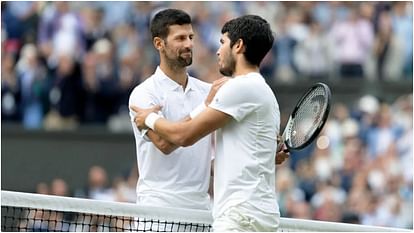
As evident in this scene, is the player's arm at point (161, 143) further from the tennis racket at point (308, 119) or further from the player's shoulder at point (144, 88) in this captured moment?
the tennis racket at point (308, 119)

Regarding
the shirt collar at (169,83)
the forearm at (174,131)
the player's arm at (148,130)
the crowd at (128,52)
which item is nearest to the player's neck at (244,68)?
the forearm at (174,131)

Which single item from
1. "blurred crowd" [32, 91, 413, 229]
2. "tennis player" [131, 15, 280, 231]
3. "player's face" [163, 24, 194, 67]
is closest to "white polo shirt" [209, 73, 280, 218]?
"tennis player" [131, 15, 280, 231]

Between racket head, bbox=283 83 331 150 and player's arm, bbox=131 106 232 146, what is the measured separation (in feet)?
1.99

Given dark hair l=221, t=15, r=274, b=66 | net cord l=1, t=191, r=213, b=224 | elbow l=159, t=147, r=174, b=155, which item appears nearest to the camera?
dark hair l=221, t=15, r=274, b=66

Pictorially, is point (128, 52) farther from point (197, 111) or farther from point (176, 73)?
point (197, 111)

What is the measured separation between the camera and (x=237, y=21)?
7.10 metres

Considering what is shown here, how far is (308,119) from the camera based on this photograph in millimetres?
7602

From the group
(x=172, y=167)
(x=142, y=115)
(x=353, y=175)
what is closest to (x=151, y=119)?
(x=142, y=115)

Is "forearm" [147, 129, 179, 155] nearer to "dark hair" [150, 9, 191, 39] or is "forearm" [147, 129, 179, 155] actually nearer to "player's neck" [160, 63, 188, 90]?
"player's neck" [160, 63, 188, 90]

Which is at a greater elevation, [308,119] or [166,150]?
[308,119]

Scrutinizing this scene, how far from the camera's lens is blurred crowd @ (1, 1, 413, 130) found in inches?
680

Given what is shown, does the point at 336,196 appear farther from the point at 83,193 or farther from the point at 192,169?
the point at 192,169

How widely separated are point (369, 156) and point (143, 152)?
8.00m

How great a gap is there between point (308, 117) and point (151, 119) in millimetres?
907
